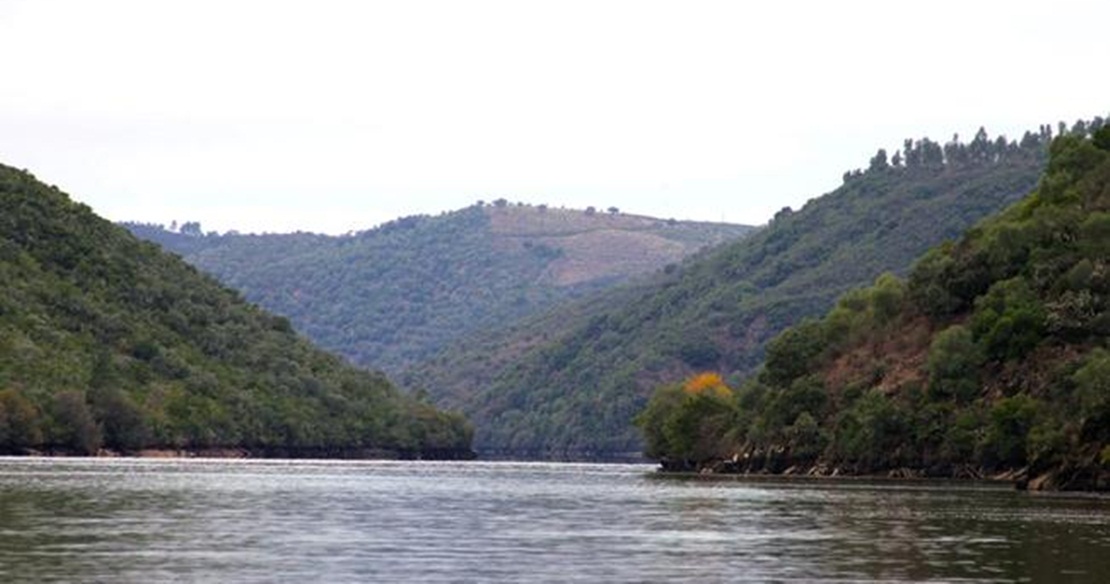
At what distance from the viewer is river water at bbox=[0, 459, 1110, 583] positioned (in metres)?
69.3

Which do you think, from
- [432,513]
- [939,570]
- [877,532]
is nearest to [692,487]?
[432,513]

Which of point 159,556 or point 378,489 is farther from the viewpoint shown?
point 378,489

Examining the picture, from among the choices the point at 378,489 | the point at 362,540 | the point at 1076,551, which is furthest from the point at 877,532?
the point at 378,489

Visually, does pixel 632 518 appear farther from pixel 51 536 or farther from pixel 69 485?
pixel 69 485

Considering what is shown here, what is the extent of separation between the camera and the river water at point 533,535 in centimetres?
6931

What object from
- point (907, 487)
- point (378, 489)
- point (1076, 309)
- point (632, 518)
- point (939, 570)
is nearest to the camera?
point (939, 570)

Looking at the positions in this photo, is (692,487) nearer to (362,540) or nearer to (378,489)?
(378,489)

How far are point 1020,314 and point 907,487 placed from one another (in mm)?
34155

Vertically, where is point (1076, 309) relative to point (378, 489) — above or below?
above

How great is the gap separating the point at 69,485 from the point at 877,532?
221 feet

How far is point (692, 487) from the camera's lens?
Answer: 171 metres

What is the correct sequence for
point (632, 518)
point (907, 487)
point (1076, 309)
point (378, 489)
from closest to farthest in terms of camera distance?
point (632, 518) < point (378, 489) < point (907, 487) < point (1076, 309)

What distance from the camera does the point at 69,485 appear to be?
14562 cm

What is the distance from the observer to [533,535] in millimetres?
91062
